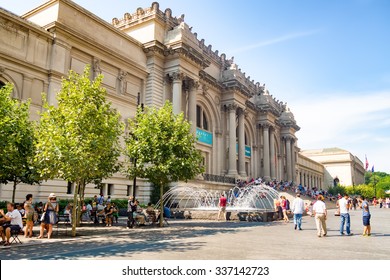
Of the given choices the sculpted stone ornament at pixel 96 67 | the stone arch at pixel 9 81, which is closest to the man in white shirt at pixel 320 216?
the stone arch at pixel 9 81

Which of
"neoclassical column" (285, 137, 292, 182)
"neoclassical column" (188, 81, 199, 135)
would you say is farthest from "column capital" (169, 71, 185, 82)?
"neoclassical column" (285, 137, 292, 182)

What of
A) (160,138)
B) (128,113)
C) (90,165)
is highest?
(128,113)

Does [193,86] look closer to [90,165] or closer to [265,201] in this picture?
Result: [265,201]

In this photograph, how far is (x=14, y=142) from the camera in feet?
54.9

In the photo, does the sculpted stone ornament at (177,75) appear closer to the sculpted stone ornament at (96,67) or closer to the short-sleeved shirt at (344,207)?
the sculpted stone ornament at (96,67)

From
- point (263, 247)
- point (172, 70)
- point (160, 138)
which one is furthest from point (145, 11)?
point (263, 247)

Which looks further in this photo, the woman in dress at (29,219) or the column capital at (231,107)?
the column capital at (231,107)

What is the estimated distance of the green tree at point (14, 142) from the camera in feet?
49.7

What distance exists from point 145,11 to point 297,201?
2723cm

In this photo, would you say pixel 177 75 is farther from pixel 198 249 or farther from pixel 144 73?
pixel 198 249

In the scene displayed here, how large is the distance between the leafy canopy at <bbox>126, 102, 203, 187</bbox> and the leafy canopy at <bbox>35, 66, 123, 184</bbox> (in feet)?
13.3

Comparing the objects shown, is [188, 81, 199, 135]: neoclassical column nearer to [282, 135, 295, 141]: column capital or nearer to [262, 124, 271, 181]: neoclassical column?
[262, 124, 271, 181]: neoclassical column

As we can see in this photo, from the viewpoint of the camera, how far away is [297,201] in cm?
1753

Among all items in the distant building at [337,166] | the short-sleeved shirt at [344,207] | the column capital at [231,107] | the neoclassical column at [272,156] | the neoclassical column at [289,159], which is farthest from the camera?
the distant building at [337,166]
